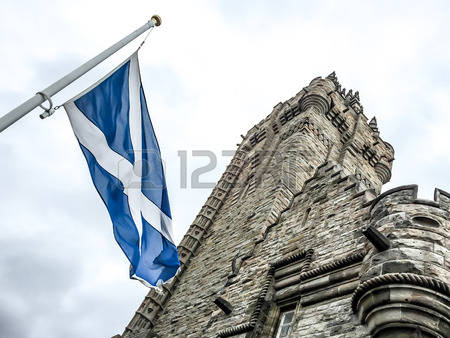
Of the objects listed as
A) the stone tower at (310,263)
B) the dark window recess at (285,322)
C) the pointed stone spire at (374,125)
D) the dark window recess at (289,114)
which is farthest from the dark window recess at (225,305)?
the pointed stone spire at (374,125)

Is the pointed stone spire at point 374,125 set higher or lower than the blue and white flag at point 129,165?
higher

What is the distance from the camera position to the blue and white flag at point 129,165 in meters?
5.37

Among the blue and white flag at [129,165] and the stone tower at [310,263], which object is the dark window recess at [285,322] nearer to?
the stone tower at [310,263]

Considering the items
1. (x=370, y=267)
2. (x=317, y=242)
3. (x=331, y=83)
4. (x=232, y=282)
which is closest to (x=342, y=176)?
(x=317, y=242)

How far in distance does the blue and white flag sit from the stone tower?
713 mm

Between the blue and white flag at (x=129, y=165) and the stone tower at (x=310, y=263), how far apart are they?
2.34 ft

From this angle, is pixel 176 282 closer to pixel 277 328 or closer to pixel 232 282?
pixel 232 282

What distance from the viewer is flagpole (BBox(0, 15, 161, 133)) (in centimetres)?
413

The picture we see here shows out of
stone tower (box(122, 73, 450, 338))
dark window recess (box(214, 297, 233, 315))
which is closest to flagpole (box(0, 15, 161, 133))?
stone tower (box(122, 73, 450, 338))

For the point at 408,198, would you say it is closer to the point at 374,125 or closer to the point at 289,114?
the point at 289,114

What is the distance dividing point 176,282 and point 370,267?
1026cm

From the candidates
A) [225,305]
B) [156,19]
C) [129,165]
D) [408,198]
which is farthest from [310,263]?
[156,19]

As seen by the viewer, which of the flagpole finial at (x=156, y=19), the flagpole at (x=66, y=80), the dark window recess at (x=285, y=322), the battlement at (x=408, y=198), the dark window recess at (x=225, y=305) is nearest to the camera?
the flagpole at (x=66, y=80)

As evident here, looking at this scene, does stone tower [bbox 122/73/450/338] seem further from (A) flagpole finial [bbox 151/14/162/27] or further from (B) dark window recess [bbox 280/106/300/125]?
(A) flagpole finial [bbox 151/14/162/27]
